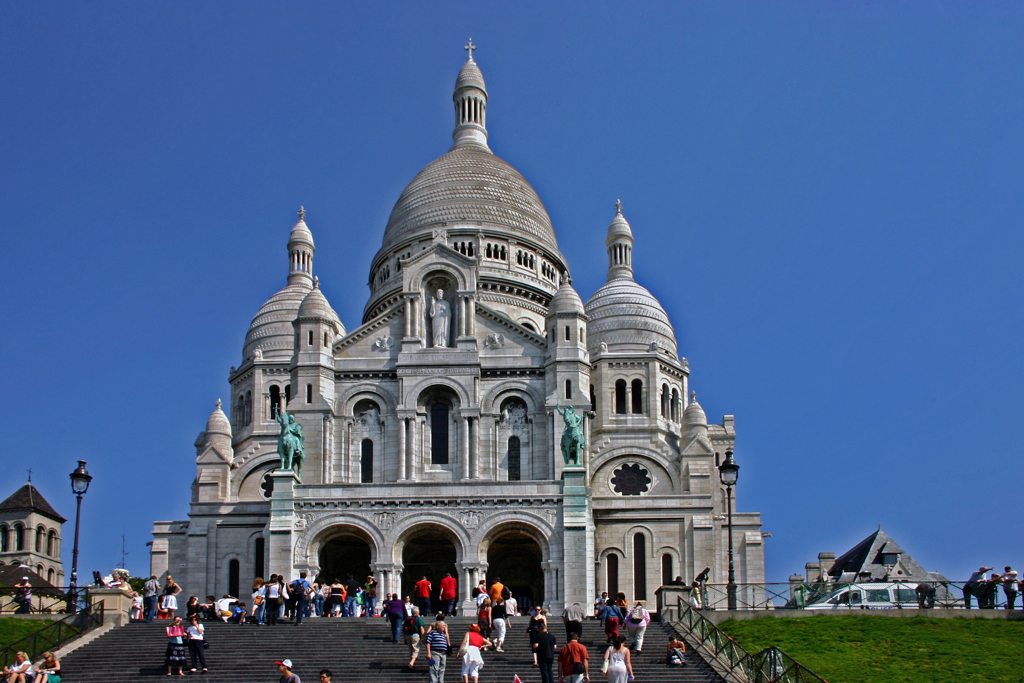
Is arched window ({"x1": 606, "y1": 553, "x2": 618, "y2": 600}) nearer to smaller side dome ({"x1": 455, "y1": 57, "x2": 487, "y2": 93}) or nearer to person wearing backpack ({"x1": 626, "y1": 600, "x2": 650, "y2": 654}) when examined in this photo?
person wearing backpack ({"x1": 626, "y1": 600, "x2": 650, "y2": 654})

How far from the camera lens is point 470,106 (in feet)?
282

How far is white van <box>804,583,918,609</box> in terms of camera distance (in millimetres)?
40750

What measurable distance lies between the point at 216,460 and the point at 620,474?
19.7 meters

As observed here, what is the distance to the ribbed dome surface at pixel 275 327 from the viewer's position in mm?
71875

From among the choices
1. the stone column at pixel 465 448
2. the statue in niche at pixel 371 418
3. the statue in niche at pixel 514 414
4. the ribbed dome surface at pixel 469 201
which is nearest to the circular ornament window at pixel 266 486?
the statue in niche at pixel 371 418

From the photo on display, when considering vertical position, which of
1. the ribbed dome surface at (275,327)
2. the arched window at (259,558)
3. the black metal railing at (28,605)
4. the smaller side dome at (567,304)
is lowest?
the black metal railing at (28,605)

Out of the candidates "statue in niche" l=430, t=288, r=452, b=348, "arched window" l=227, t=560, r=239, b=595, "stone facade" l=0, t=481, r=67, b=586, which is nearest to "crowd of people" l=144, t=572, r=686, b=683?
"statue in niche" l=430, t=288, r=452, b=348

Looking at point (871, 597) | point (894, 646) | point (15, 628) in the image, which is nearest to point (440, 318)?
point (871, 597)

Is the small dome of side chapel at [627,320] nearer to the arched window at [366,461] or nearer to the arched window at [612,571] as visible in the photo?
the arched window at [612,571]

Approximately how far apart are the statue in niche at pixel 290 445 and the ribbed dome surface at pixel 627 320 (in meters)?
19.0

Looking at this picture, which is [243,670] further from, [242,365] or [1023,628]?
[242,365]

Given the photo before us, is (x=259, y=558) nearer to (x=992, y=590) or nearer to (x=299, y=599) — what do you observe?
(x=299, y=599)

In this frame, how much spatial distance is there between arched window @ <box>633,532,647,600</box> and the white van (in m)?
18.6

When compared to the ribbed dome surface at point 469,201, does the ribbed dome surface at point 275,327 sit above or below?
below
